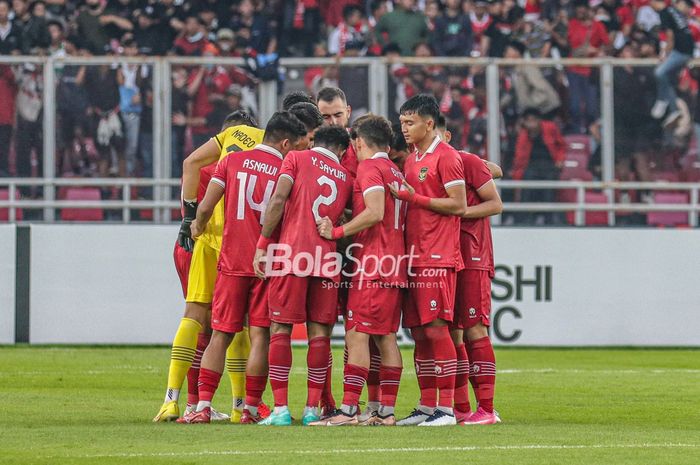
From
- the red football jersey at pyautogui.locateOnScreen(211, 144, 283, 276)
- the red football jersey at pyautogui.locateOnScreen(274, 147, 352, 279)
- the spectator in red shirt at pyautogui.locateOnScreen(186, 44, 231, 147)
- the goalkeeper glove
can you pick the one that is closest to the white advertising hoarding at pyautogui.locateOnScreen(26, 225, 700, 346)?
the spectator in red shirt at pyautogui.locateOnScreen(186, 44, 231, 147)

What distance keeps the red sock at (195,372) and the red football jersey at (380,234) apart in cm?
142

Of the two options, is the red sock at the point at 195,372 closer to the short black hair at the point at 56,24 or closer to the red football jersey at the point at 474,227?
the red football jersey at the point at 474,227

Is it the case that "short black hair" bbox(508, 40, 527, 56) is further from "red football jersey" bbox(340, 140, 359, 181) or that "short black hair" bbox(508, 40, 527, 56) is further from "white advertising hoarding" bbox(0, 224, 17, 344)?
"red football jersey" bbox(340, 140, 359, 181)

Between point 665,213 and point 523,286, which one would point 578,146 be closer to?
point 665,213

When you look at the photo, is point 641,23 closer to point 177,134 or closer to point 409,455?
point 177,134

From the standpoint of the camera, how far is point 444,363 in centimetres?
980

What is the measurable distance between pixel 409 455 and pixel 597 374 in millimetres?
7092

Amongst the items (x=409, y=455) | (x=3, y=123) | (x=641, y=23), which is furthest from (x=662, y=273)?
(x=409, y=455)

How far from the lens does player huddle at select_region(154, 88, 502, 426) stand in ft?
31.8

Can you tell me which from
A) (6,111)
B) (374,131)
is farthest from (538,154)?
(374,131)

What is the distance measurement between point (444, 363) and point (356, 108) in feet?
28.6

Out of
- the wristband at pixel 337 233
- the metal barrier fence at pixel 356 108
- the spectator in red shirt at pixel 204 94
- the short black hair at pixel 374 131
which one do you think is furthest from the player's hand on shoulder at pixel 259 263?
the spectator in red shirt at pixel 204 94

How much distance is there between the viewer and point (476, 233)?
1032 cm

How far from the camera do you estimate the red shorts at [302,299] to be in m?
9.69
